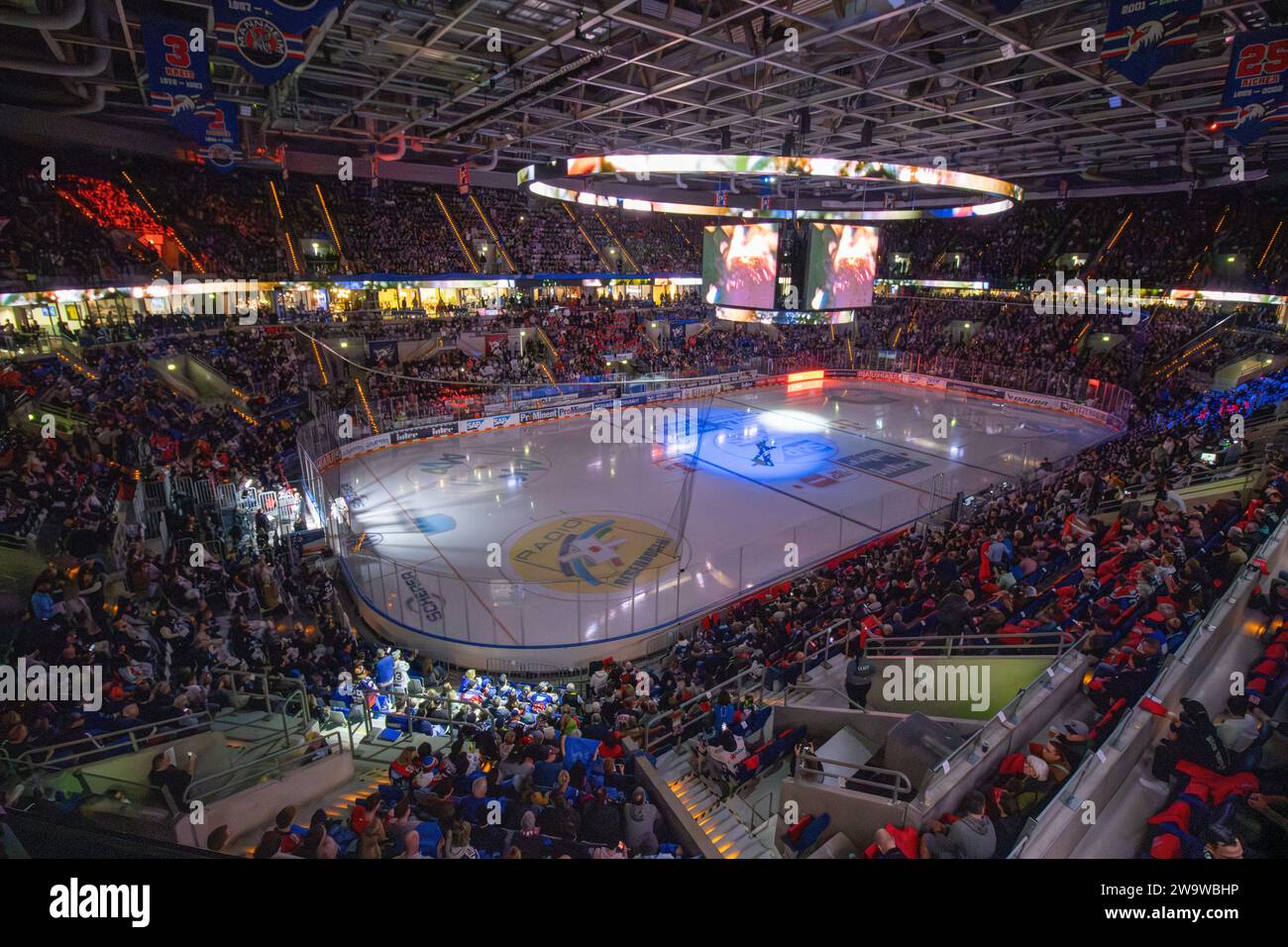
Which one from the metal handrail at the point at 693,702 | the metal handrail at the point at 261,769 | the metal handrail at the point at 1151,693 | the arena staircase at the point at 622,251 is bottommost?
the metal handrail at the point at 693,702

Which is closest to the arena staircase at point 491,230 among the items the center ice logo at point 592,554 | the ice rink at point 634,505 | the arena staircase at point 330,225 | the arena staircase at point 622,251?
the arena staircase at point 330,225

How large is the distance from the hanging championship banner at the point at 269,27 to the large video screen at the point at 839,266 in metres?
9.64

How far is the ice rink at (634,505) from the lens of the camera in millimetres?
13102

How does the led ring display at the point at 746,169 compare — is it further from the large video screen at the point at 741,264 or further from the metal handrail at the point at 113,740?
the metal handrail at the point at 113,740

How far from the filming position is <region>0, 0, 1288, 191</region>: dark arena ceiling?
42.2 ft

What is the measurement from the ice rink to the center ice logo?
0.05m

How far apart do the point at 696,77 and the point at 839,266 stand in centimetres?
584

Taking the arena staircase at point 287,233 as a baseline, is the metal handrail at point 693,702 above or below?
below

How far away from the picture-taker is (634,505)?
717 inches

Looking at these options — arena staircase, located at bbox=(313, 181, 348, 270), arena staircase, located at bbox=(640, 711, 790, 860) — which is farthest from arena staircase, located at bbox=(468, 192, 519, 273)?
arena staircase, located at bbox=(640, 711, 790, 860)

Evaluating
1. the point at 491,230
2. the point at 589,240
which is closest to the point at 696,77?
the point at 491,230

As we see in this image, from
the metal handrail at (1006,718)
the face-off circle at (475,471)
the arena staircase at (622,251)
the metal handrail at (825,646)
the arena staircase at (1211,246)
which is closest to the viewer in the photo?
the metal handrail at (1006,718)

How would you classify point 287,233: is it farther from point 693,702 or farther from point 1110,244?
point 1110,244

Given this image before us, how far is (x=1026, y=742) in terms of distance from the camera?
6.47 metres
